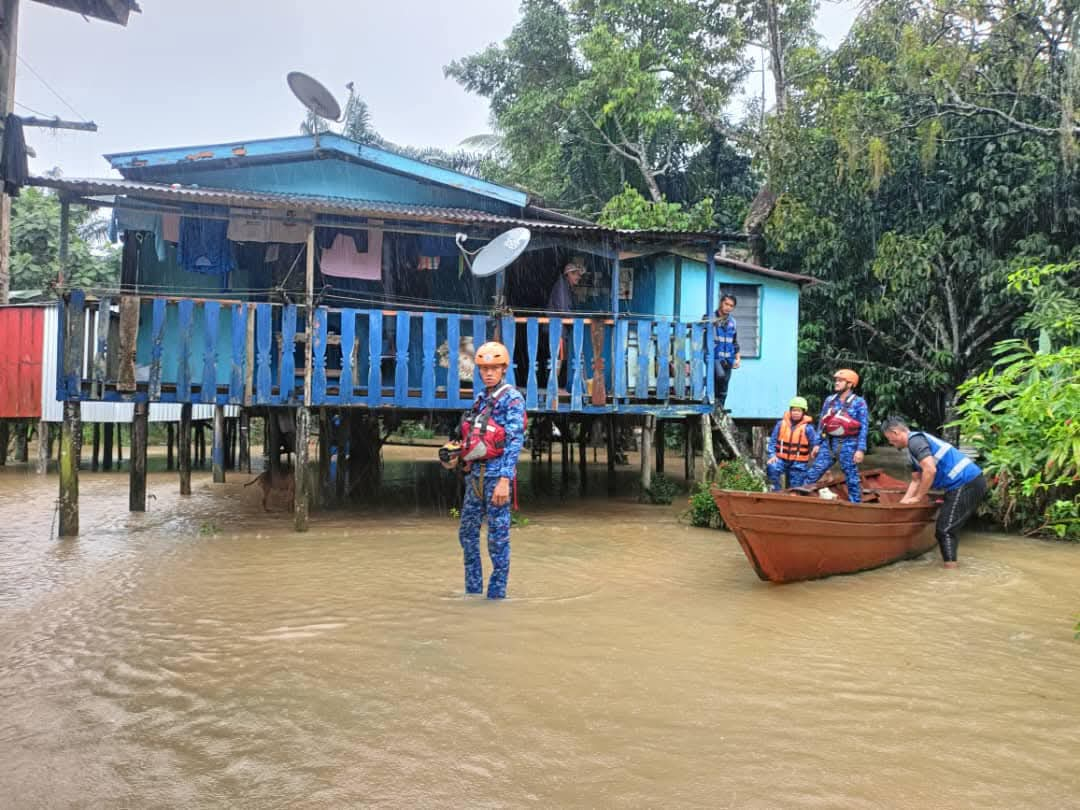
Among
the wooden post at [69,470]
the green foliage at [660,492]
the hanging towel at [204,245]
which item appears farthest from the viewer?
the green foliage at [660,492]

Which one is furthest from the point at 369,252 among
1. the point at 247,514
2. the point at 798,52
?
the point at 798,52

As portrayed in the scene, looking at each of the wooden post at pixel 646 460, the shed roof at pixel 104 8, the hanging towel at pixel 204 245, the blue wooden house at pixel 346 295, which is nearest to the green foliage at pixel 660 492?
the wooden post at pixel 646 460

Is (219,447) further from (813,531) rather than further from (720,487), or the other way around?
(813,531)

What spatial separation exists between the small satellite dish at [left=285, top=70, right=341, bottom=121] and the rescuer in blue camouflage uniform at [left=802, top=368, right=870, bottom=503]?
23.3 ft

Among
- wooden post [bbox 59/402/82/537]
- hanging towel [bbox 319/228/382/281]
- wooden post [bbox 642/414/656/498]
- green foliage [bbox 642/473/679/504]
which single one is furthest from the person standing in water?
wooden post [bbox 59/402/82/537]

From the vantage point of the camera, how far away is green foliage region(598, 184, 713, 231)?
17.5 meters

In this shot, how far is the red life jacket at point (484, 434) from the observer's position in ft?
18.8

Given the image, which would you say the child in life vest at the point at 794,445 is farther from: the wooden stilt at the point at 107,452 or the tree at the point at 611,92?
the wooden stilt at the point at 107,452

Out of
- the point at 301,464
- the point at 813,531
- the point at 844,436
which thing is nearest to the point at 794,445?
the point at 844,436

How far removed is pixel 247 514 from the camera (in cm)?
1118

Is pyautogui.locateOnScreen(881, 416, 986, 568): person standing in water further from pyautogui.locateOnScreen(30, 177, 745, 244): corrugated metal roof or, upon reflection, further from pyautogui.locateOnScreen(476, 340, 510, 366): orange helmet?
pyautogui.locateOnScreen(476, 340, 510, 366): orange helmet

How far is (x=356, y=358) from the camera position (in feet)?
31.2

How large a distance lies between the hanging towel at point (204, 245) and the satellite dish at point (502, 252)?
3256 millimetres

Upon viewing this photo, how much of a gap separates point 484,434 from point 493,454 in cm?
15
